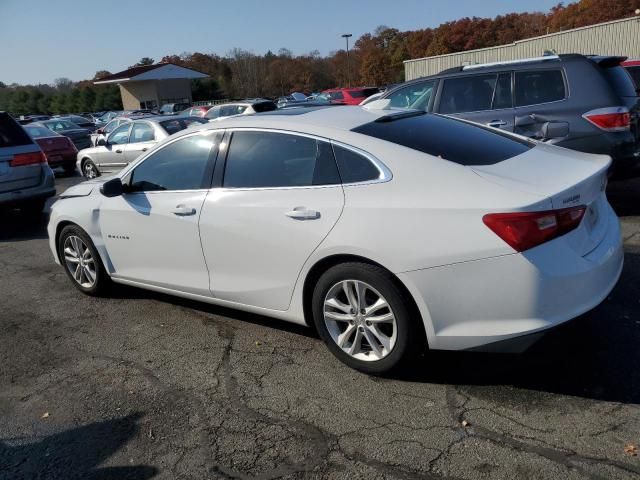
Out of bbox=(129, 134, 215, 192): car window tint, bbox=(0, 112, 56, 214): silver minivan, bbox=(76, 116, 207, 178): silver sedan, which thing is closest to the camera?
bbox=(129, 134, 215, 192): car window tint

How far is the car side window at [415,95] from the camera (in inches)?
304

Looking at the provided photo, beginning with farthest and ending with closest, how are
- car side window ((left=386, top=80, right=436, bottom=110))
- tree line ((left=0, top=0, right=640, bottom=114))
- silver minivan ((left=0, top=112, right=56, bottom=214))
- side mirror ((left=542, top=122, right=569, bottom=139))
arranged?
tree line ((left=0, top=0, right=640, bottom=114))
silver minivan ((left=0, top=112, right=56, bottom=214))
car side window ((left=386, top=80, right=436, bottom=110))
side mirror ((left=542, top=122, right=569, bottom=139))

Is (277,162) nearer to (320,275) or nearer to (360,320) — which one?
(320,275)

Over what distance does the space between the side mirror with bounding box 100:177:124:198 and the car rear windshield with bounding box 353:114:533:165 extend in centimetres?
206

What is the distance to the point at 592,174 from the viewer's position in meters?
3.33

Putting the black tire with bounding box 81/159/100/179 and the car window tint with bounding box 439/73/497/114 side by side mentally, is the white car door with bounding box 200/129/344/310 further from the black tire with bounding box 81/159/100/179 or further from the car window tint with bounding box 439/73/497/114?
the black tire with bounding box 81/159/100/179

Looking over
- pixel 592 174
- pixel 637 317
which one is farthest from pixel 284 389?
pixel 637 317

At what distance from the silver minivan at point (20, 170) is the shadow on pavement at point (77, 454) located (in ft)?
20.8

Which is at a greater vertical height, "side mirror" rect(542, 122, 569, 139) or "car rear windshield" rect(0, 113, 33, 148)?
"car rear windshield" rect(0, 113, 33, 148)

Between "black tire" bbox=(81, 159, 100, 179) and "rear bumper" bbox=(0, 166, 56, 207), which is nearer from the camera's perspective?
"rear bumper" bbox=(0, 166, 56, 207)

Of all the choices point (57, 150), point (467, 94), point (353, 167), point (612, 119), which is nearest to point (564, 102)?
point (612, 119)

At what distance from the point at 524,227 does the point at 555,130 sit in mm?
4078

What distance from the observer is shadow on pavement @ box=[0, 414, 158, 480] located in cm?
284

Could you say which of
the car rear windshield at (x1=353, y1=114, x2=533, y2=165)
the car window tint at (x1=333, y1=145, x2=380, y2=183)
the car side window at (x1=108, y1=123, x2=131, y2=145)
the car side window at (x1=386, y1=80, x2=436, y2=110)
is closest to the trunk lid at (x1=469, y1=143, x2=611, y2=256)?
the car rear windshield at (x1=353, y1=114, x2=533, y2=165)
